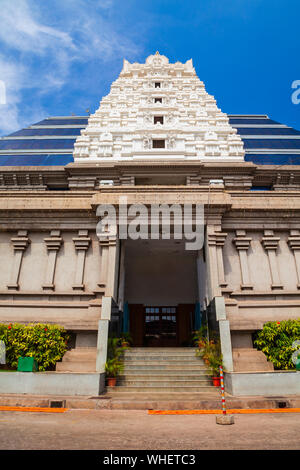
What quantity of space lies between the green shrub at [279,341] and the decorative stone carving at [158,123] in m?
12.7

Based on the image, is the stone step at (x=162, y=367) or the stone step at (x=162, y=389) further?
the stone step at (x=162, y=367)

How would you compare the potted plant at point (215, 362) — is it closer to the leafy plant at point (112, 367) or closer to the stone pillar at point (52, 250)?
the leafy plant at point (112, 367)

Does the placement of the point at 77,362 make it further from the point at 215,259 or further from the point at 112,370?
the point at 215,259

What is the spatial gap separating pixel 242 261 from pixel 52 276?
8038 mm

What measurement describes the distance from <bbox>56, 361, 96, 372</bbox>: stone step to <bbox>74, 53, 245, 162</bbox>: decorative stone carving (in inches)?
546

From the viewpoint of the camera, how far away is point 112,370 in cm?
945

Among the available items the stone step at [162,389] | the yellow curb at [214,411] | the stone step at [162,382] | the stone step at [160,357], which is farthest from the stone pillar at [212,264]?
the yellow curb at [214,411]

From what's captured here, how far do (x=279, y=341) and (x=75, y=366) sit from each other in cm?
691

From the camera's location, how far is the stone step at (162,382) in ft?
31.4

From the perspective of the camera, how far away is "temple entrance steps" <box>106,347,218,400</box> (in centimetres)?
908

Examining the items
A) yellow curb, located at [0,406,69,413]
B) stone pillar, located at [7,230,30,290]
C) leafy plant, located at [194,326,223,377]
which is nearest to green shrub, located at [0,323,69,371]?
yellow curb, located at [0,406,69,413]

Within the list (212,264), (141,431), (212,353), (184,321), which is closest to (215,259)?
(212,264)

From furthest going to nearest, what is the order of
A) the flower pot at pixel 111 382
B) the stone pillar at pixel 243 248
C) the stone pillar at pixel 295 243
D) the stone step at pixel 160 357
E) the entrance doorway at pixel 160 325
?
the entrance doorway at pixel 160 325 → the stone pillar at pixel 295 243 → the stone pillar at pixel 243 248 → the stone step at pixel 160 357 → the flower pot at pixel 111 382

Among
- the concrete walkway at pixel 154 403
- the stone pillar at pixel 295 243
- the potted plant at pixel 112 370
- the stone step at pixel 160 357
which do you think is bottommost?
the concrete walkway at pixel 154 403
